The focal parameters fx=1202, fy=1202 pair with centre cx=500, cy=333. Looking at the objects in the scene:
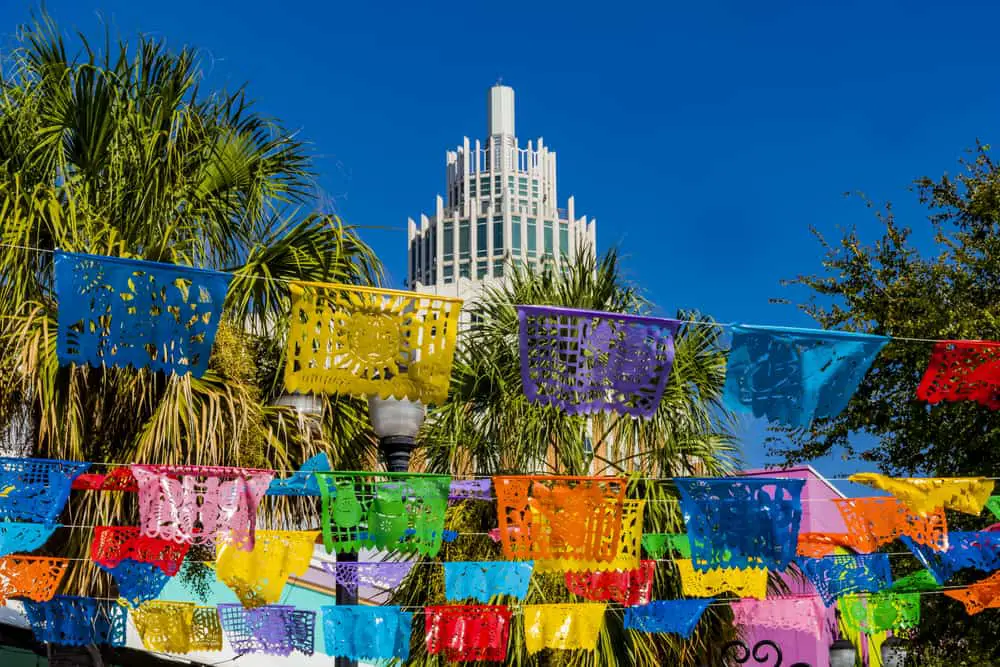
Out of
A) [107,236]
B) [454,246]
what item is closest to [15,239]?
[107,236]

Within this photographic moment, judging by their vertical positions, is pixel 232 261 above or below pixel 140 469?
above

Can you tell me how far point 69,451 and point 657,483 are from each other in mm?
5034

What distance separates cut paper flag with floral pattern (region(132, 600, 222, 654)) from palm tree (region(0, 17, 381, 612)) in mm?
572

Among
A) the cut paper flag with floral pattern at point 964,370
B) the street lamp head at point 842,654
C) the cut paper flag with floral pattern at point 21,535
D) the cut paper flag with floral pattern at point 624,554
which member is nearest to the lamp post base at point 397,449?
the cut paper flag with floral pattern at point 624,554

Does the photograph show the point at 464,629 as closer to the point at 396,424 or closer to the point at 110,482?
the point at 396,424

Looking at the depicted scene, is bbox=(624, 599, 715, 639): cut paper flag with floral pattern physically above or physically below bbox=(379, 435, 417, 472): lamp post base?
below

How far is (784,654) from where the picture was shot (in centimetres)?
1883

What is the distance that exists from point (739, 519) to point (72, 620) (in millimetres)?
5230

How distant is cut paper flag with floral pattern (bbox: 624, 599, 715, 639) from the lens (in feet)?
34.9

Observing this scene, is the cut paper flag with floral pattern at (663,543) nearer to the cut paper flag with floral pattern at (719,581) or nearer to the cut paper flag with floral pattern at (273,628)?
the cut paper flag with floral pattern at (719,581)

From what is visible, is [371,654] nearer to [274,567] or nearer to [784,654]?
[274,567]

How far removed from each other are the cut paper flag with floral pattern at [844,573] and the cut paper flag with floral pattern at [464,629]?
9.25ft

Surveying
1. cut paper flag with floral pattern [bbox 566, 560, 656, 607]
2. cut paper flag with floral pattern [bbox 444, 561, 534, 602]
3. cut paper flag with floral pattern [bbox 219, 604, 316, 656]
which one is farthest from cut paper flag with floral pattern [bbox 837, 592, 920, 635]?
cut paper flag with floral pattern [bbox 219, 604, 316, 656]

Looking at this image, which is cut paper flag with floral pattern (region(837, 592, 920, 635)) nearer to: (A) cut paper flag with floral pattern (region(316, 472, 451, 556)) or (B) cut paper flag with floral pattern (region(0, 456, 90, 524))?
(A) cut paper flag with floral pattern (region(316, 472, 451, 556))
